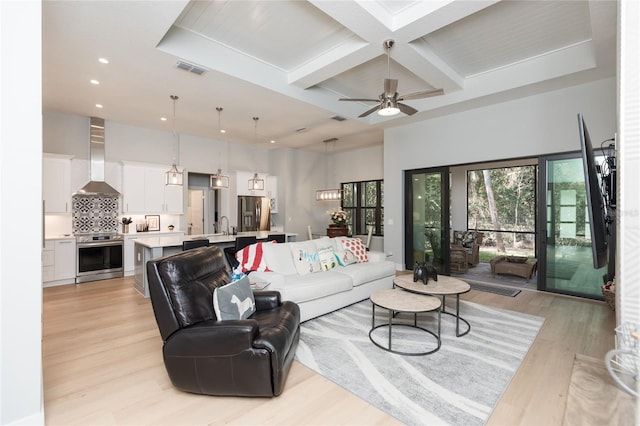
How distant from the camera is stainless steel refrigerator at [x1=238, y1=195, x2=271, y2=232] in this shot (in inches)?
309

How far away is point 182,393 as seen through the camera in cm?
232

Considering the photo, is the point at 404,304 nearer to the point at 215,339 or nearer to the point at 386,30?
the point at 215,339

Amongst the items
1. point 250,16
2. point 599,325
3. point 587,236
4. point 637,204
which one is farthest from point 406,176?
point 637,204

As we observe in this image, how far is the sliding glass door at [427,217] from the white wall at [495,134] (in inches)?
6.2

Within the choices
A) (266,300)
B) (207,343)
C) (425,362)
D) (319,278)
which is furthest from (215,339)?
(319,278)

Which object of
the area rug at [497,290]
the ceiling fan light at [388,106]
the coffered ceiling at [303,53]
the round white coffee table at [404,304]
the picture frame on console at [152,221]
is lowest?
the area rug at [497,290]

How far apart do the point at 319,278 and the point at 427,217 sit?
11.0ft

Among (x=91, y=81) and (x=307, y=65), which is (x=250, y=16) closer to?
(x=307, y=65)

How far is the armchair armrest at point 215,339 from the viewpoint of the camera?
2.14 meters

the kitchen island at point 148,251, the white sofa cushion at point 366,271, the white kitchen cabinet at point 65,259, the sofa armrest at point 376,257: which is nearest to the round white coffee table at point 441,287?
the white sofa cushion at point 366,271

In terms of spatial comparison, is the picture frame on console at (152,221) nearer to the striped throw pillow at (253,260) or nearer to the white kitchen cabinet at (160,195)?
the white kitchen cabinet at (160,195)

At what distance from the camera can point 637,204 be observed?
123 cm

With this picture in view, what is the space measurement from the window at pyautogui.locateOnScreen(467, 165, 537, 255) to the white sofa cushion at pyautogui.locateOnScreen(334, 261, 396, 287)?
479 centimetres

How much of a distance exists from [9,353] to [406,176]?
637cm
